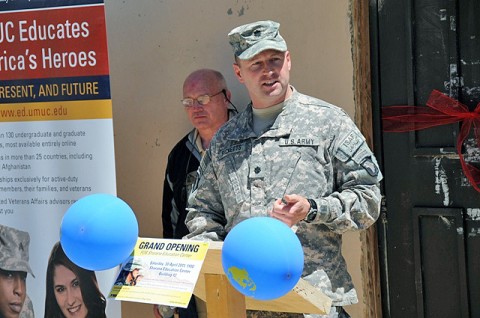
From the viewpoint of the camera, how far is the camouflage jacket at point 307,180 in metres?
Result: 2.56

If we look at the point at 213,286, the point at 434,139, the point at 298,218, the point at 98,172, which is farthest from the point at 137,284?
the point at 434,139

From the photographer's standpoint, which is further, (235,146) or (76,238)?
(235,146)

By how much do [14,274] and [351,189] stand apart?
1.95 m

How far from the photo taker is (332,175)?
264 cm

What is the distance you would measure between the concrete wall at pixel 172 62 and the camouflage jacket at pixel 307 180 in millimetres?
1188

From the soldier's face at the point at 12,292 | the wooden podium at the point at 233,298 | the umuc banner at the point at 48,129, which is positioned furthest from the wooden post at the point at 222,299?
the soldier's face at the point at 12,292

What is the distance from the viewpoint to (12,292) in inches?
148

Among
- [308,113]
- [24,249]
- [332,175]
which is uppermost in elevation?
[308,113]

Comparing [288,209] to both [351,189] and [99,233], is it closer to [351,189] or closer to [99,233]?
[351,189]

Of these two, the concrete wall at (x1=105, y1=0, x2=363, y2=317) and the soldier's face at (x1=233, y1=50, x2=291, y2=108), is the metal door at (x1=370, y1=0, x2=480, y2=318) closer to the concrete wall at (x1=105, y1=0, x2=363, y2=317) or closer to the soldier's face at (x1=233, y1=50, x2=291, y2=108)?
the concrete wall at (x1=105, y1=0, x2=363, y2=317)

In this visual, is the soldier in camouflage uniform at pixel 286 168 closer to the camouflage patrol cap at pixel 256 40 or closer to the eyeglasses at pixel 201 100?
the camouflage patrol cap at pixel 256 40

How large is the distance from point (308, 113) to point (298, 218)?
0.52m

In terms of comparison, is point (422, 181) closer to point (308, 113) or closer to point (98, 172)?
point (308, 113)

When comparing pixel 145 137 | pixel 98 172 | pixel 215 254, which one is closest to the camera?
pixel 215 254
